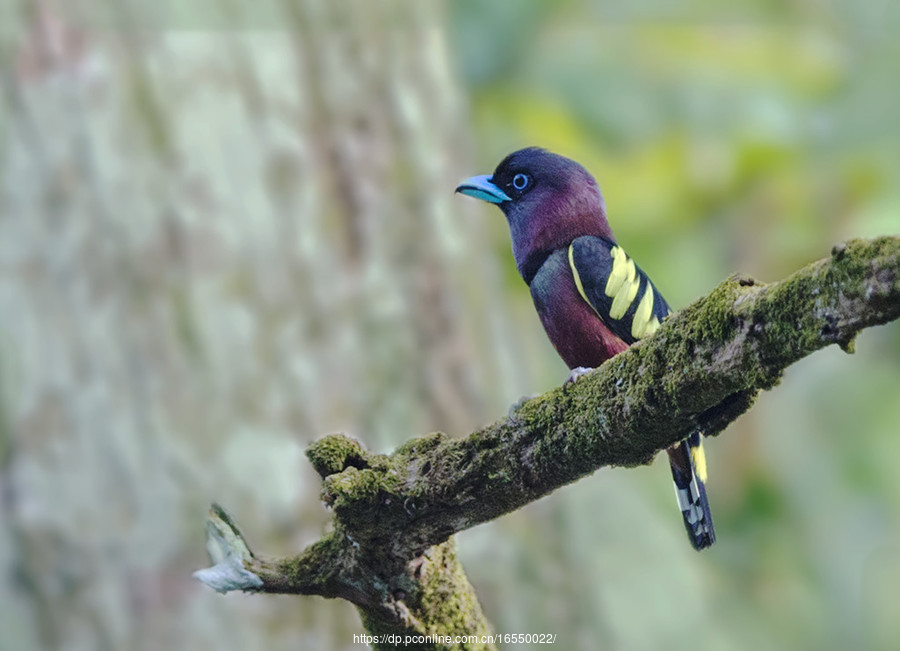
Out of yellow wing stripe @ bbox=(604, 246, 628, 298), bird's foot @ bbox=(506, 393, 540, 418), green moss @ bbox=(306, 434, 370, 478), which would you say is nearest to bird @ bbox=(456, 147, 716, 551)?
yellow wing stripe @ bbox=(604, 246, 628, 298)

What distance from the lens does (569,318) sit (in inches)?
124

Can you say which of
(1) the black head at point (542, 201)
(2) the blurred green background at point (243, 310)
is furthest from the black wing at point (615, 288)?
(2) the blurred green background at point (243, 310)

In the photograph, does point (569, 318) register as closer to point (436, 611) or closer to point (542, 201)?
point (542, 201)

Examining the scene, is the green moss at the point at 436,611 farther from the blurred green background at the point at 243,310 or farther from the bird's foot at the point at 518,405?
the blurred green background at the point at 243,310

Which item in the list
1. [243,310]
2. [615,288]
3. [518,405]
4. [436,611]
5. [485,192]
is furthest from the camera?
[243,310]

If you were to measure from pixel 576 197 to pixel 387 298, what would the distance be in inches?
95.1

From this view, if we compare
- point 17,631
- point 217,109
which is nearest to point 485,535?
point 17,631

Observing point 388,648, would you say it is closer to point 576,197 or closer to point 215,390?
point 576,197

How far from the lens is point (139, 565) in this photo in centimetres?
498

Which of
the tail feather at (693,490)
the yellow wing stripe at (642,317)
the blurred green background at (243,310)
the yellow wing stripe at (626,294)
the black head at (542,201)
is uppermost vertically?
the blurred green background at (243,310)

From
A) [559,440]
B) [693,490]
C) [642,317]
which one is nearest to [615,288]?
[642,317]

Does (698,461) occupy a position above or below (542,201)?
below

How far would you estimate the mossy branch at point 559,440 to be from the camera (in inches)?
66.0

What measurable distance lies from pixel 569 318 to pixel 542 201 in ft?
1.57
